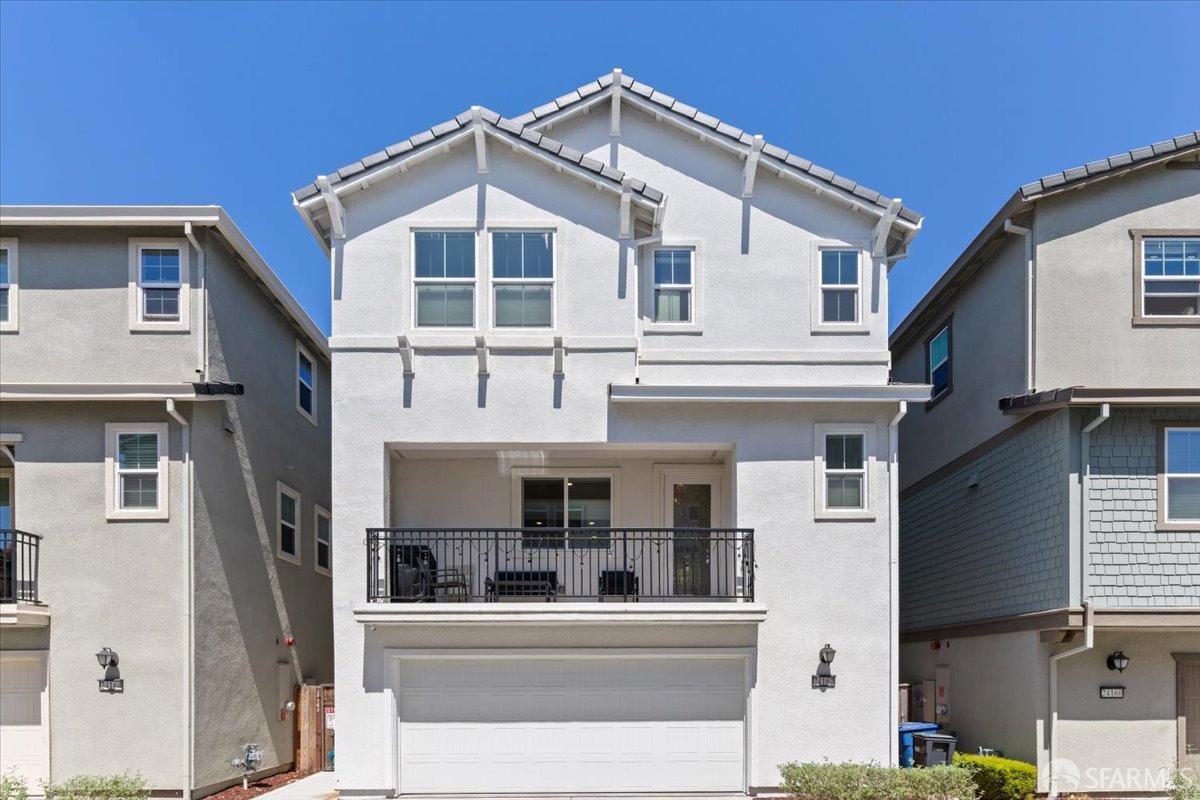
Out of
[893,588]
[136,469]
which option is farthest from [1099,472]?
[136,469]

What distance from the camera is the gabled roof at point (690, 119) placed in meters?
13.7

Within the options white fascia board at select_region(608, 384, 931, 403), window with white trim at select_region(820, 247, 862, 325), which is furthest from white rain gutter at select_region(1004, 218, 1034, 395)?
window with white trim at select_region(820, 247, 862, 325)

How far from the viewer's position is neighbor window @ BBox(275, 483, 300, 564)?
16.8 metres

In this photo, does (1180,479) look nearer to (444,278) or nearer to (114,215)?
(444,278)

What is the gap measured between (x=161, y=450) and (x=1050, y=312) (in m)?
13.3

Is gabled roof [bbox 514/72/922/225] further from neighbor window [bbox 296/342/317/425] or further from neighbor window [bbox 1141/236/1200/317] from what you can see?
neighbor window [bbox 296/342/317/425]

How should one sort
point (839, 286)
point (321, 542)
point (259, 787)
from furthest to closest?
point (321, 542)
point (259, 787)
point (839, 286)

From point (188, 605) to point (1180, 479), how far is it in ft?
47.4

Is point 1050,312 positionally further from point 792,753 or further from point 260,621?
point 260,621

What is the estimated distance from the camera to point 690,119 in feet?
46.4

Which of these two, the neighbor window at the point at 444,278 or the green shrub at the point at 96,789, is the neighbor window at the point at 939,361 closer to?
the neighbor window at the point at 444,278

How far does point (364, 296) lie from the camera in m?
13.4

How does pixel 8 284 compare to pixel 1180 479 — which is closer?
pixel 1180 479

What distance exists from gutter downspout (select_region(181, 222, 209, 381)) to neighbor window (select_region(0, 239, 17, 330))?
8.70ft
